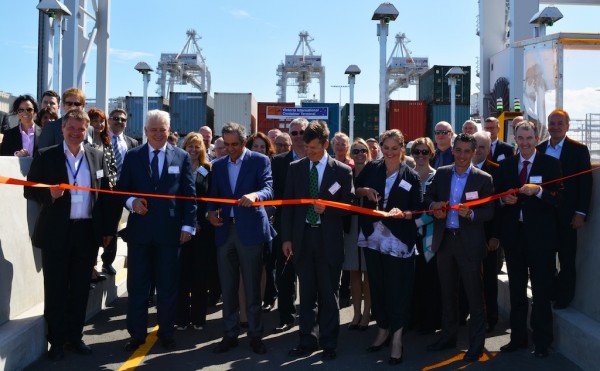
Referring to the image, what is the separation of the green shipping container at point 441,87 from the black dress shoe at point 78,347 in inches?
1033

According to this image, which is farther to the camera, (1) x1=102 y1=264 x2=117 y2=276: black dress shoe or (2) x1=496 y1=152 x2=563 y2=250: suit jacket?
(1) x1=102 y1=264 x2=117 y2=276: black dress shoe

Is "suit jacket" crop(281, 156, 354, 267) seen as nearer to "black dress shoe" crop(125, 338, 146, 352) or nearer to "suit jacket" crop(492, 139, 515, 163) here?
"black dress shoe" crop(125, 338, 146, 352)

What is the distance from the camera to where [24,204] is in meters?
5.20

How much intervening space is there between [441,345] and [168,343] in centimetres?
257

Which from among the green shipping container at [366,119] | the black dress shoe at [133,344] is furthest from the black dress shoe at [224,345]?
the green shipping container at [366,119]

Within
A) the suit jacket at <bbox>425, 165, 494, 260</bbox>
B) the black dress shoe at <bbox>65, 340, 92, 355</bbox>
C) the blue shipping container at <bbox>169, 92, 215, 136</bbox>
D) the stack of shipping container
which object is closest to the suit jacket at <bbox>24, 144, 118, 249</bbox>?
the black dress shoe at <bbox>65, 340, 92, 355</bbox>

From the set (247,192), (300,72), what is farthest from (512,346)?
(300,72)

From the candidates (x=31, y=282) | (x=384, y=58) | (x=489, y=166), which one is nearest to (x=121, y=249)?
(x=31, y=282)

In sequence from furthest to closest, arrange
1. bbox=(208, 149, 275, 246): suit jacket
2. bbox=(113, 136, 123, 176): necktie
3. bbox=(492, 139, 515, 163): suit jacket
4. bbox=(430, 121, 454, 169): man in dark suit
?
bbox=(492, 139, 515, 163): suit jacket
bbox=(113, 136, 123, 176): necktie
bbox=(430, 121, 454, 169): man in dark suit
bbox=(208, 149, 275, 246): suit jacket

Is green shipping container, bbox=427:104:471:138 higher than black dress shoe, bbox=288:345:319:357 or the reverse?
higher

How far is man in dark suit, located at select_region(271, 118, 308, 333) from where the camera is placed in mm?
6125

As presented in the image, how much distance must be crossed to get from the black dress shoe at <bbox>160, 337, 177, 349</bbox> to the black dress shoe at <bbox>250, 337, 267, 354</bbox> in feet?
2.54

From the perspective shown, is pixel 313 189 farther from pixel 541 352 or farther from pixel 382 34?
pixel 382 34

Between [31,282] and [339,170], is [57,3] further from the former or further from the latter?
[339,170]
